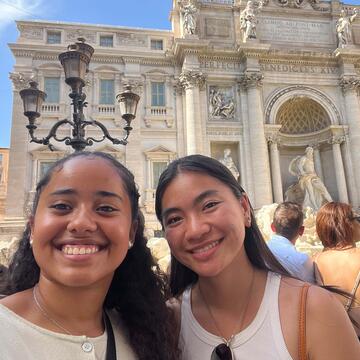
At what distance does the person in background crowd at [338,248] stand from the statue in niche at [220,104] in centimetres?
1486

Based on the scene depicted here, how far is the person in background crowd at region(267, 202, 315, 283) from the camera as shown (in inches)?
145

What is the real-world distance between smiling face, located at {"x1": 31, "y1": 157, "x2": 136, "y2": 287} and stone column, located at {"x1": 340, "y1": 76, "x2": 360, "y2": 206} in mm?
17771

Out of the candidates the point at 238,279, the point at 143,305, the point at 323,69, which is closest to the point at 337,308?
the point at 238,279

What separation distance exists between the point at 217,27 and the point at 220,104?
4330 millimetres

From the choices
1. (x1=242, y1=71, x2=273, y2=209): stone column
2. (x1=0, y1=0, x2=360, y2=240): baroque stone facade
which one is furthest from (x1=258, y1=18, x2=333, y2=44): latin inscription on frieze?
(x1=242, y1=71, x2=273, y2=209): stone column

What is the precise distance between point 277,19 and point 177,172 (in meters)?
20.3

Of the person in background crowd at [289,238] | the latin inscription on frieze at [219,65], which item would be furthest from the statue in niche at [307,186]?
the person in background crowd at [289,238]

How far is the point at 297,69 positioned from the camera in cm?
1862

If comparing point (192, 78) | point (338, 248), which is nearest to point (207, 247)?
point (338, 248)

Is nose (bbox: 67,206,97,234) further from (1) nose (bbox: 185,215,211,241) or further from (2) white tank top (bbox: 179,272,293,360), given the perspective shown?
(2) white tank top (bbox: 179,272,293,360)

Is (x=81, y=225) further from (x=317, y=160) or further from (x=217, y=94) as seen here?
(x=317, y=160)

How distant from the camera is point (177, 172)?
1.89m

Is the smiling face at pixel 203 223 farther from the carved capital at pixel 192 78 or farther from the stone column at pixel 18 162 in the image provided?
the carved capital at pixel 192 78

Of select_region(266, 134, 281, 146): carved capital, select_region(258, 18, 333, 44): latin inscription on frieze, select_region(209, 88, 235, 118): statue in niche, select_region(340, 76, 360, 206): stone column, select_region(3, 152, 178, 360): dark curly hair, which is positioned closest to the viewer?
select_region(3, 152, 178, 360): dark curly hair
